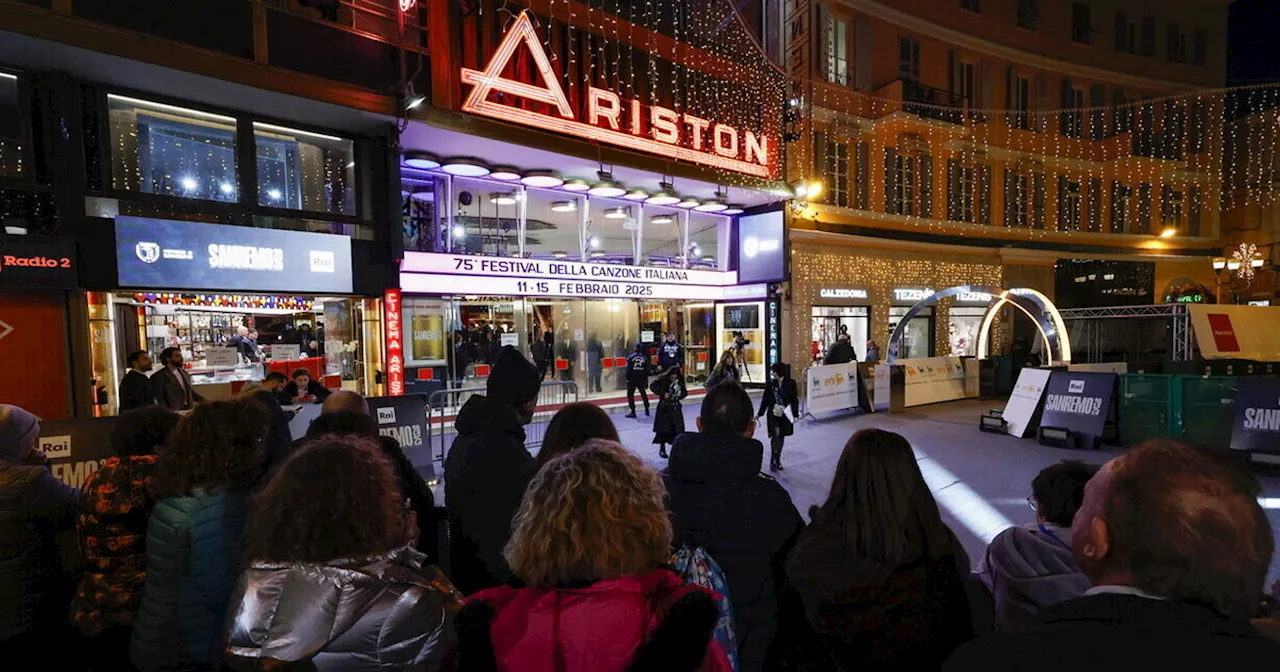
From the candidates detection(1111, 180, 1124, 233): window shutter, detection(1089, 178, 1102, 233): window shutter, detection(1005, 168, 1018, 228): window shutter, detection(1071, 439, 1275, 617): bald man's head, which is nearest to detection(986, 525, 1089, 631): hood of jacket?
detection(1071, 439, 1275, 617): bald man's head

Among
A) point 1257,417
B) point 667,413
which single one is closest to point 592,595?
point 667,413

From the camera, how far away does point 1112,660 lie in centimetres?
108

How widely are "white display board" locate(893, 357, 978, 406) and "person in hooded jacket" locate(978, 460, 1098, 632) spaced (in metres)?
12.1

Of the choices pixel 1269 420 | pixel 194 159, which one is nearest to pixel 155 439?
pixel 194 159

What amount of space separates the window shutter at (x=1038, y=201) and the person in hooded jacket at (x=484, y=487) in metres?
27.5

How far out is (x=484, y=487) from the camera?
123 inches

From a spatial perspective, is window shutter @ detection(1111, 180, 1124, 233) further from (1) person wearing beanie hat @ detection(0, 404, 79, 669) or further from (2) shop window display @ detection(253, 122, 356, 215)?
(1) person wearing beanie hat @ detection(0, 404, 79, 669)

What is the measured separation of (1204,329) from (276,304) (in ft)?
83.0

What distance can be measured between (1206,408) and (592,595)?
12402 millimetres

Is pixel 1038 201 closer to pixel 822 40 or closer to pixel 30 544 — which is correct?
pixel 822 40

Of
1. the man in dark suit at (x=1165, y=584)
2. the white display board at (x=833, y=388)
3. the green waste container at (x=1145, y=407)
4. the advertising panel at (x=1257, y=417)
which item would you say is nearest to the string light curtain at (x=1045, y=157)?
the white display board at (x=833, y=388)

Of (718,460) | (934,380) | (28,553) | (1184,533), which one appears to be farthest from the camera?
(934,380)

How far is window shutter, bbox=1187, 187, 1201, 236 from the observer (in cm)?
2691

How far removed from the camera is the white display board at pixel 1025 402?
34.9 ft
